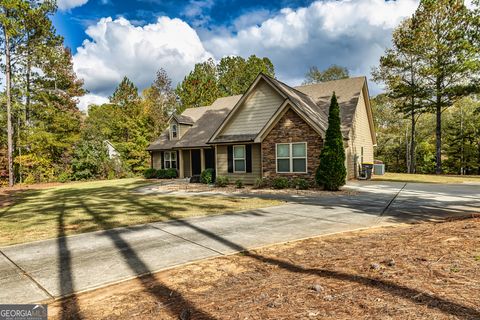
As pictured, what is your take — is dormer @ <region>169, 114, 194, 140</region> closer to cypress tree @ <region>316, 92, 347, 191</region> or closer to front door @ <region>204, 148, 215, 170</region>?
front door @ <region>204, 148, 215, 170</region>

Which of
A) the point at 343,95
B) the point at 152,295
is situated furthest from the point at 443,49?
the point at 152,295

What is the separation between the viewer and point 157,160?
27.6 meters

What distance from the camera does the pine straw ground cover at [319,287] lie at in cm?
277

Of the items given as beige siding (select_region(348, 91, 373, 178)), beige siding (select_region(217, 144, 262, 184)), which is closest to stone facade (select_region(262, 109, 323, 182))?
beige siding (select_region(217, 144, 262, 184))

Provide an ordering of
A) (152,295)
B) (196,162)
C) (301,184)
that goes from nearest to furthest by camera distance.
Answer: (152,295) < (301,184) < (196,162)

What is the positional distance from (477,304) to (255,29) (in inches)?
836

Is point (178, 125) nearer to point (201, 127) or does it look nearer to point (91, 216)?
point (201, 127)

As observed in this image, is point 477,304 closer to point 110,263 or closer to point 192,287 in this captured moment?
point 192,287

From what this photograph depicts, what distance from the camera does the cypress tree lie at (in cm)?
1427

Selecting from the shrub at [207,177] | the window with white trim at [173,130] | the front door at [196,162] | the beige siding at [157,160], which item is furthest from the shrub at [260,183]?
the beige siding at [157,160]

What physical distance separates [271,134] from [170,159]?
42.0 ft

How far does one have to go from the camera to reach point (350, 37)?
26.3 m

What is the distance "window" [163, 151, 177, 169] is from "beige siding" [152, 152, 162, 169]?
646 mm

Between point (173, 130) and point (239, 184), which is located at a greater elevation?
point (173, 130)
